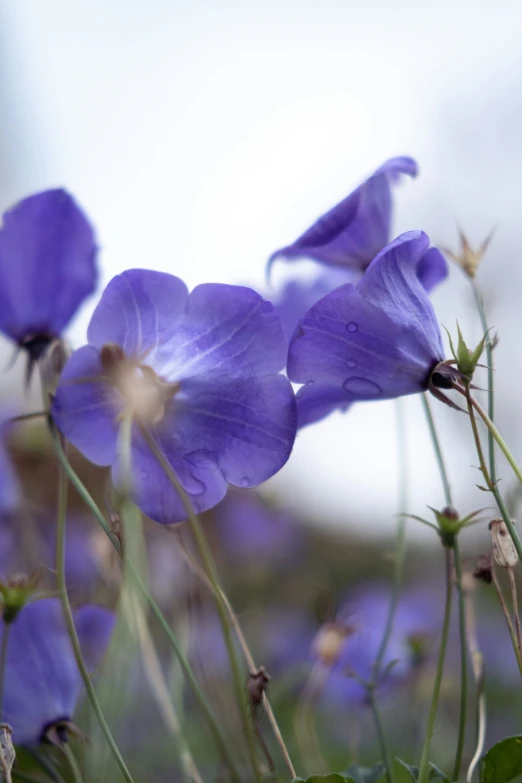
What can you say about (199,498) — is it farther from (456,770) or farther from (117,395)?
(456,770)

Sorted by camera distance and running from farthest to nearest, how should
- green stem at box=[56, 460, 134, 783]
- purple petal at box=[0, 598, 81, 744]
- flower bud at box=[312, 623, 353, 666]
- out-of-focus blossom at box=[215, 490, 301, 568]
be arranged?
out-of-focus blossom at box=[215, 490, 301, 568] → flower bud at box=[312, 623, 353, 666] → purple petal at box=[0, 598, 81, 744] → green stem at box=[56, 460, 134, 783]

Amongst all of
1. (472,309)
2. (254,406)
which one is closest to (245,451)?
(254,406)

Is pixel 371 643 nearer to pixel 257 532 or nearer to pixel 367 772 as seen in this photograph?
pixel 367 772

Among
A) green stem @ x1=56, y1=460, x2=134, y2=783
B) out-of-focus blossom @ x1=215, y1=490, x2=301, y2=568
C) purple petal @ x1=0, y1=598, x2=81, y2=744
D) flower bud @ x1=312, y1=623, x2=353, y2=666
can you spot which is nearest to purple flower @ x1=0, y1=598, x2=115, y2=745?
purple petal @ x1=0, y1=598, x2=81, y2=744

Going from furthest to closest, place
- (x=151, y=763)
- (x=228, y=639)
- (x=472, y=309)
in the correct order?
(x=151, y=763), (x=472, y=309), (x=228, y=639)

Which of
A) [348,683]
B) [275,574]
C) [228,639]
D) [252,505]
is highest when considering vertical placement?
[228,639]

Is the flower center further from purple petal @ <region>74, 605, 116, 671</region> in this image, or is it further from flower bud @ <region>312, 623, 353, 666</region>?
flower bud @ <region>312, 623, 353, 666</region>

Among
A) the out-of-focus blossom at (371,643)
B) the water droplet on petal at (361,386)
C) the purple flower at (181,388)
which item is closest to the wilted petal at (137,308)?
the purple flower at (181,388)
